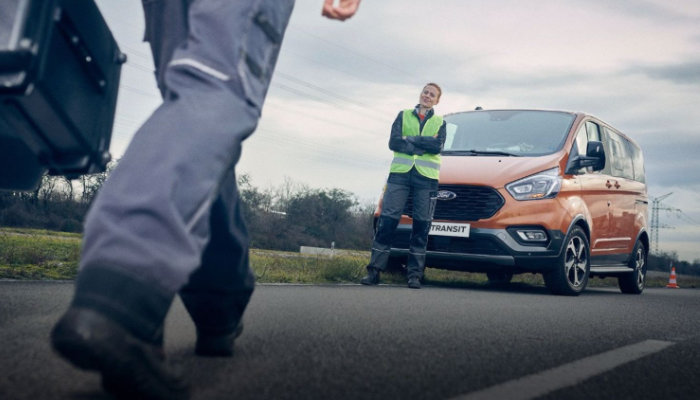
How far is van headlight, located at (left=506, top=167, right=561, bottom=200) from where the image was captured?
7750 millimetres

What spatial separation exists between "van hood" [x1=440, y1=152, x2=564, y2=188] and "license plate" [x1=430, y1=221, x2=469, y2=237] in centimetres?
44

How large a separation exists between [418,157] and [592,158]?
214 centimetres

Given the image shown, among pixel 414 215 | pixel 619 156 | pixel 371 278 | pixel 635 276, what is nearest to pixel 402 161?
pixel 414 215

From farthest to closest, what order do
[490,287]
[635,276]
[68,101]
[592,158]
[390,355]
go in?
[635,276] < [490,287] < [592,158] < [390,355] < [68,101]

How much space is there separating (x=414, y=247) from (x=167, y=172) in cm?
621

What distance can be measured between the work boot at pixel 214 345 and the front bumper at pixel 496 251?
18.5ft

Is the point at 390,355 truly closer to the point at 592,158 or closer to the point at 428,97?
the point at 428,97

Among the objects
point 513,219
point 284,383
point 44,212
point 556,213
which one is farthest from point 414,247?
point 44,212

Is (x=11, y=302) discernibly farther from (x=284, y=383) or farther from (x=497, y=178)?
(x=497, y=178)

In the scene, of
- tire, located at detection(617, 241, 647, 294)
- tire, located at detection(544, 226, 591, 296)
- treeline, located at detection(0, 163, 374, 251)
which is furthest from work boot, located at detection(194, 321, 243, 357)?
treeline, located at detection(0, 163, 374, 251)

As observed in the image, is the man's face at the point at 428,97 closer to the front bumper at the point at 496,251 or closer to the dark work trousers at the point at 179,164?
the front bumper at the point at 496,251

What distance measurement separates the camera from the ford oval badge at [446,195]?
7.96m

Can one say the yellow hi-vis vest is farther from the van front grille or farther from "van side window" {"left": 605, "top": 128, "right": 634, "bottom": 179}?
"van side window" {"left": 605, "top": 128, "right": 634, "bottom": 179}

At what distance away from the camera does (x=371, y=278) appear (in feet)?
24.5
